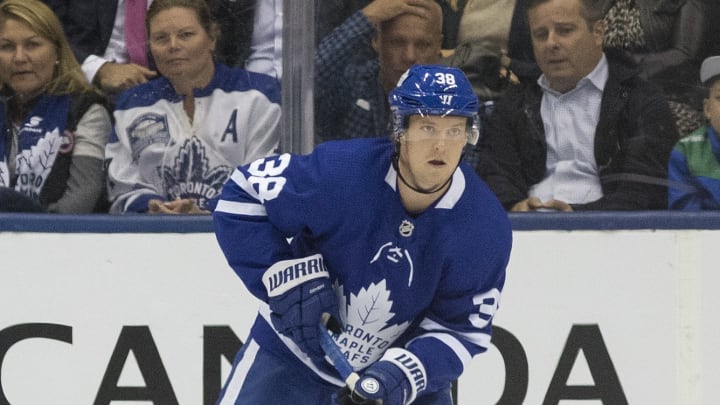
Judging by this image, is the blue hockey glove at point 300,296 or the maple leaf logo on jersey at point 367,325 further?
the maple leaf logo on jersey at point 367,325

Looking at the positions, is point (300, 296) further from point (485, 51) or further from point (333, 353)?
point (485, 51)

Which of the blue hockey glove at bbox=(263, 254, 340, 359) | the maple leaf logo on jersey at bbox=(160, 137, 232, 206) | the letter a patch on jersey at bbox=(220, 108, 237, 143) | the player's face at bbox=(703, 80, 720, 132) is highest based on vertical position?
the player's face at bbox=(703, 80, 720, 132)

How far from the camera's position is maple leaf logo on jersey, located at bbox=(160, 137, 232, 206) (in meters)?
3.76

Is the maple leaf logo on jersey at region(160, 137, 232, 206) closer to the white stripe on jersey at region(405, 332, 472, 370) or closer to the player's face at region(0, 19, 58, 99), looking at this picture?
the player's face at region(0, 19, 58, 99)

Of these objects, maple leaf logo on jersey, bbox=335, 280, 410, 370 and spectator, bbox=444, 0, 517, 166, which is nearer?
maple leaf logo on jersey, bbox=335, 280, 410, 370

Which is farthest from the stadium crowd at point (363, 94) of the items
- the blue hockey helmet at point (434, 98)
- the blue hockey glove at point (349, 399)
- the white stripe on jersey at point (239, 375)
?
the blue hockey glove at point (349, 399)

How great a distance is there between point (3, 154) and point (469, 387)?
141 cm

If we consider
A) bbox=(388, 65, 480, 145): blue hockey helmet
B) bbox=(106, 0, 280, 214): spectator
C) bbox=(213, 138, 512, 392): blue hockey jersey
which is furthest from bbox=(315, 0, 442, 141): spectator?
bbox=(388, 65, 480, 145): blue hockey helmet

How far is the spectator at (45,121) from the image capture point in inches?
149

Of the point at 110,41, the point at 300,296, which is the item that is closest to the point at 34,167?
the point at 110,41

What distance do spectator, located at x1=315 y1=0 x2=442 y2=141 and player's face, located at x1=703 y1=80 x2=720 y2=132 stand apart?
30.0 inches

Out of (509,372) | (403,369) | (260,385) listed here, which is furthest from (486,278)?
(509,372)

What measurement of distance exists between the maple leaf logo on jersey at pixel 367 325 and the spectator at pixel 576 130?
40.6 inches

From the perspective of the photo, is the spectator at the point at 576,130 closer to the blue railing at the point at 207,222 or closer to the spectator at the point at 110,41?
the blue railing at the point at 207,222
